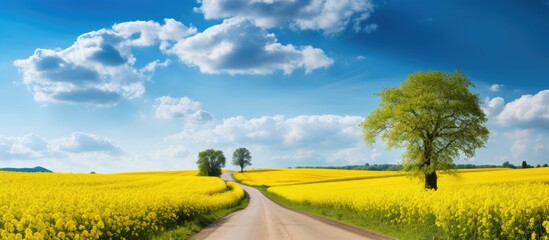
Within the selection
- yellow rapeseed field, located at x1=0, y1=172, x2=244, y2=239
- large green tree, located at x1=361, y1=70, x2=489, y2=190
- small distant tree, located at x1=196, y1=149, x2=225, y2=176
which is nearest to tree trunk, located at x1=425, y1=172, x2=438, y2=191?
large green tree, located at x1=361, y1=70, x2=489, y2=190

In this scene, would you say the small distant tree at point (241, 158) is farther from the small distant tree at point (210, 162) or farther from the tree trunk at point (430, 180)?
the tree trunk at point (430, 180)

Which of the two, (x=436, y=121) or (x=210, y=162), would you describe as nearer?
(x=436, y=121)

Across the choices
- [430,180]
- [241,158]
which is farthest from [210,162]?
[430,180]

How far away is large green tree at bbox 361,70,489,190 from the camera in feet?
137

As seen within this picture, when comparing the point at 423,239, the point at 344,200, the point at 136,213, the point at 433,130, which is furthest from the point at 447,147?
the point at 136,213

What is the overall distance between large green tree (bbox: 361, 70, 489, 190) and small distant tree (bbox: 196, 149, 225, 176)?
409ft

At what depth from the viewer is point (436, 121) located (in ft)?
137

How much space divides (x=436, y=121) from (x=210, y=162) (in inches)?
5117

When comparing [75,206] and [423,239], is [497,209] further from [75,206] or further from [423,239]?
[75,206]

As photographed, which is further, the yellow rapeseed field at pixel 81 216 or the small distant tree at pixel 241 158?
the small distant tree at pixel 241 158

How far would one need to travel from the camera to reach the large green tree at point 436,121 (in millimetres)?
41625

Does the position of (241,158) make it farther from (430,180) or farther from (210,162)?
(430,180)

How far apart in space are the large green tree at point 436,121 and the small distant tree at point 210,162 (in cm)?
12480

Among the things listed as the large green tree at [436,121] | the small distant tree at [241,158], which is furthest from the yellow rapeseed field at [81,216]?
the small distant tree at [241,158]
